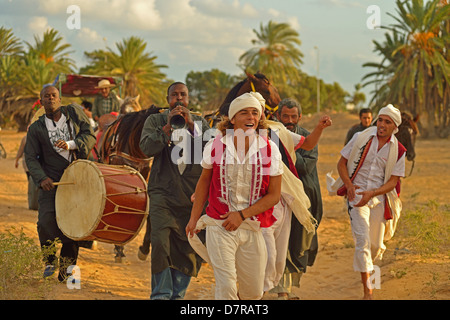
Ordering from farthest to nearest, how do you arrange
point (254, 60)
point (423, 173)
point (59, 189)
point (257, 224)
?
1. point (254, 60)
2. point (423, 173)
3. point (59, 189)
4. point (257, 224)

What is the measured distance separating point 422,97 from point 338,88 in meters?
42.4

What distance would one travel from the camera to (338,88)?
81.2 m

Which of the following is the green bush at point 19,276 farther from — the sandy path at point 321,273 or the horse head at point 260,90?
the horse head at point 260,90

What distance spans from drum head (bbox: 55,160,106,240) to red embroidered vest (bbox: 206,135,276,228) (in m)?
1.81

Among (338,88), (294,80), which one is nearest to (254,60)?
(294,80)

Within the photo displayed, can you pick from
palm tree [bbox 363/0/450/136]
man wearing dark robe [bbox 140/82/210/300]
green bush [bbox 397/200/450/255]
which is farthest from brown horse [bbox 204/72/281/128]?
palm tree [bbox 363/0/450/136]

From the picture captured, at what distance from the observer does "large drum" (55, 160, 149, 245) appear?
A: 6789mm

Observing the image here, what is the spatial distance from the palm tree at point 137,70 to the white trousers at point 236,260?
41.8 m

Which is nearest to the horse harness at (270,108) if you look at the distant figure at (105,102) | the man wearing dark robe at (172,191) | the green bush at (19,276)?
the man wearing dark robe at (172,191)

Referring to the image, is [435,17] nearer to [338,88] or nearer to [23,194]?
[23,194]

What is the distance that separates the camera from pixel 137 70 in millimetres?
48156

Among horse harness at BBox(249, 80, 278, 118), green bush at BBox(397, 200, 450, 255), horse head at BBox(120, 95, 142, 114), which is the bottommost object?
green bush at BBox(397, 200, 450, 255)

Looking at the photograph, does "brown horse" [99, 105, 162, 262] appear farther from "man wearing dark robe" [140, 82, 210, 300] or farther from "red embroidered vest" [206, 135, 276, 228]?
"red embroidered vest" [206, 135, 276, 228]

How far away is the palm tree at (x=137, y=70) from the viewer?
47159mm
